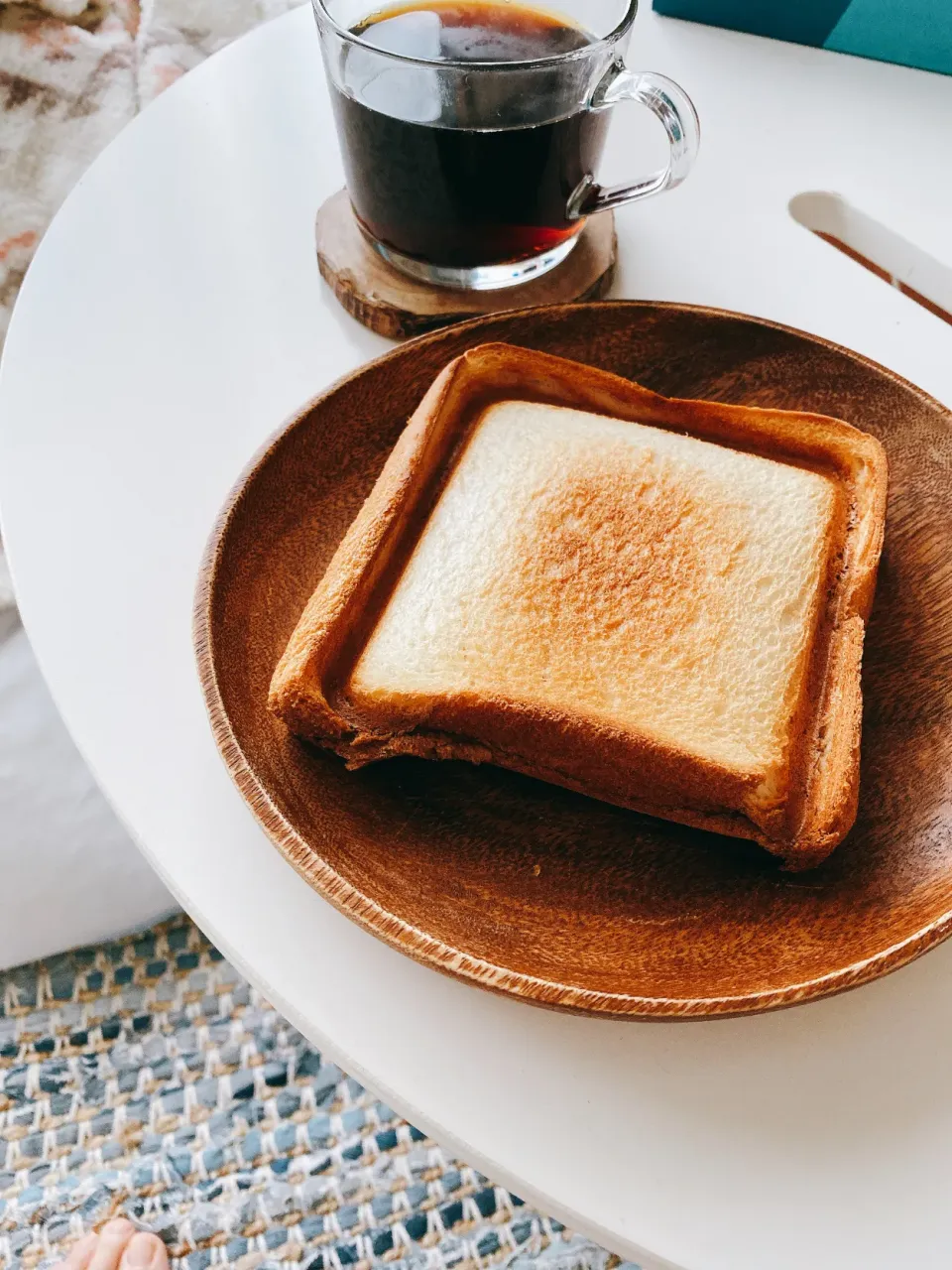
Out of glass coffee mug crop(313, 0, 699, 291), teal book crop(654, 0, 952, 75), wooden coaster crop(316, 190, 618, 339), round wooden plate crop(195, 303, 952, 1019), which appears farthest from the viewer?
teal book crop(654, 0, 952, 75)

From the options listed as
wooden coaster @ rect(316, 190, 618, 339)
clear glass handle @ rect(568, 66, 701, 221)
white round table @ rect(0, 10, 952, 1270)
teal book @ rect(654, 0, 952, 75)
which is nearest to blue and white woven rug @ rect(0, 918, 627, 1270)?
white round table @ rect(0, 10, 952, 1270)

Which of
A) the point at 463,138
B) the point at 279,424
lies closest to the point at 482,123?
the point at 463,138

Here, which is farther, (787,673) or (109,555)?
(109,555)

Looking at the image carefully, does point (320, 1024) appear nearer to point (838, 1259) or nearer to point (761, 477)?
point (838, 1259)

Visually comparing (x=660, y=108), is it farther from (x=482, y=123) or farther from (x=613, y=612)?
(x=613, y=612)

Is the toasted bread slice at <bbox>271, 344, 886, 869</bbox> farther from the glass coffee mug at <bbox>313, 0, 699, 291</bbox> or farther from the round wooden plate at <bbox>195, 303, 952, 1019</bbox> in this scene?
the glass coffee mug at <bbox>313, 0, 699, 291</bbox>

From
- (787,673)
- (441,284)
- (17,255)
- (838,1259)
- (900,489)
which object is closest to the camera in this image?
(838,1259)

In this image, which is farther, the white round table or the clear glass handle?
the clear glass handle

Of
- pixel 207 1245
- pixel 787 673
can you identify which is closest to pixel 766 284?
pixel 787 673
